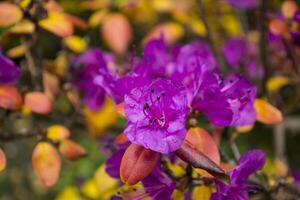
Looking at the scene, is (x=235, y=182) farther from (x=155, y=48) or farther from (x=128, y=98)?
(x=155, y=48)

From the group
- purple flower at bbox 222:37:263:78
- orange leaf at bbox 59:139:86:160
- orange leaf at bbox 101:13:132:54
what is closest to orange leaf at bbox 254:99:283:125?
orange leaf at bbox 59:139:86:160

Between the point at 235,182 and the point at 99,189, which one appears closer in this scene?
the point at 235,182

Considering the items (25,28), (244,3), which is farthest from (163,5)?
(25,28)

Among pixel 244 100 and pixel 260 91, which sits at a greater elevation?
pixel 244 100

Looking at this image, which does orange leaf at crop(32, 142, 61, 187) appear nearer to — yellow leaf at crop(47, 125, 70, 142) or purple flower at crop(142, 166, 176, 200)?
yellow leaf at crop(47, 125, 70, 142)

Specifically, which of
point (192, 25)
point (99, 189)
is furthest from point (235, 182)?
point (192, 25)

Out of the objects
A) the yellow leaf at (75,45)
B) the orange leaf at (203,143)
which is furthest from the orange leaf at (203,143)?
the yellow leaf at (75,45)
